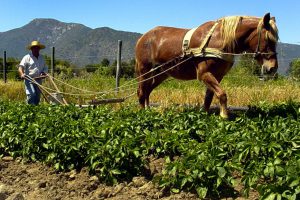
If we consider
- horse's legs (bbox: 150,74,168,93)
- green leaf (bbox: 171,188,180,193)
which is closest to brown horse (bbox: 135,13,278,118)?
horse's legs (bbox: 150,74,168,93)

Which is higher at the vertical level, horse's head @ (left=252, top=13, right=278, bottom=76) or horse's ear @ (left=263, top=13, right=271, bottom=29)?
horse's ear @ (left=263, top=13, right=271, bottom=29)

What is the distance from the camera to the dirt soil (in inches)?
171

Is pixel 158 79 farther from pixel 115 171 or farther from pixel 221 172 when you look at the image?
pixel 221 172

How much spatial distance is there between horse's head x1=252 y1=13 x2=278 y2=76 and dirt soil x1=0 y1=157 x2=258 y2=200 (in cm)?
250

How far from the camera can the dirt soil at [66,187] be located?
171 inches

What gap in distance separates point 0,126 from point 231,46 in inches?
136

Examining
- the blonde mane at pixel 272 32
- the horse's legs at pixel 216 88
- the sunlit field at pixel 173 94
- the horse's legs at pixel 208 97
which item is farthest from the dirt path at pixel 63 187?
the sunlit field at pixel 173 94

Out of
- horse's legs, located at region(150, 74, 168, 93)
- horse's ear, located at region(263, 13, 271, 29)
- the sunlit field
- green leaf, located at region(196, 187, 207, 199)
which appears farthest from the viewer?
the sunlit field

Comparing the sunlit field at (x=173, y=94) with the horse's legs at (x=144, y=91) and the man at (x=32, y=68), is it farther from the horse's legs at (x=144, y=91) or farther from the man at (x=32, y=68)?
the man at (x=32, y=68)

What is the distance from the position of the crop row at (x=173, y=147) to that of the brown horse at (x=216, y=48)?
905mm

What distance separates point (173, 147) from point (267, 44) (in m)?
2.63

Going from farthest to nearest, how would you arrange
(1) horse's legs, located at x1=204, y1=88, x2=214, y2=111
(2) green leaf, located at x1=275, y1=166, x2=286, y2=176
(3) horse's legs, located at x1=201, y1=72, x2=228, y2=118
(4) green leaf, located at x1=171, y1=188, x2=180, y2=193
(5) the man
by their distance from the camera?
(5) the man < (1) horse's legs, located at x1=204, y1=88, x2=214, y2=111 < (3) horse's legs, located at x1=201, y1=72, x2=228, y2=118 < (4) green leaf, located at x1=171, y1=188, x2=180, y2=193 < (2) green leaf, located at x1=275, y1=166, x2=286, y2=176

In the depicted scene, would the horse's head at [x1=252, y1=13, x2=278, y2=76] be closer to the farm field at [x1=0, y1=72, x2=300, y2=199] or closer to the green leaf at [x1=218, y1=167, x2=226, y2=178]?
the farm field at [x1=0, y1=72, x2=300, y2=199]

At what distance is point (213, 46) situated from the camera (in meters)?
7.10
